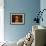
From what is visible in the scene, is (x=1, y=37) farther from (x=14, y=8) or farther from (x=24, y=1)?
(x=24, y=1)

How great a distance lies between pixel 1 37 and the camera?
5.72 meters

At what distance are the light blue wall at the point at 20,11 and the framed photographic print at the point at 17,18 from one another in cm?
13

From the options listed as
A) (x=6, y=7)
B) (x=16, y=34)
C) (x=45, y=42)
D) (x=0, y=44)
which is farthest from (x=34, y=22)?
(x=45, y=42)

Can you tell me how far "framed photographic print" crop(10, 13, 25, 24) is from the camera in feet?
18.7

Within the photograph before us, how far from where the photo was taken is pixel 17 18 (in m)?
5.74

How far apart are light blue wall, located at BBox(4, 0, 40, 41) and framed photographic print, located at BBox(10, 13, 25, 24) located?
0.13 meters

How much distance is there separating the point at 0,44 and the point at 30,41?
1026mm

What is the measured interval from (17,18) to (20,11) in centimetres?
33

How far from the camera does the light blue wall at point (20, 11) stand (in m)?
5.68

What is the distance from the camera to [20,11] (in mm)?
5711

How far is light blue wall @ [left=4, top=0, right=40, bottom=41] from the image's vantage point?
18.6ft

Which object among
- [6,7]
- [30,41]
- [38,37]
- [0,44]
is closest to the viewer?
[38,37]

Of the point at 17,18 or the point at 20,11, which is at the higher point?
the point at 20,11

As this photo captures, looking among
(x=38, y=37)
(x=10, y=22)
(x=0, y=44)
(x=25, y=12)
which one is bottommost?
(x=0, y=44)
